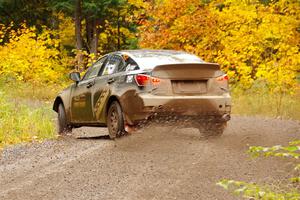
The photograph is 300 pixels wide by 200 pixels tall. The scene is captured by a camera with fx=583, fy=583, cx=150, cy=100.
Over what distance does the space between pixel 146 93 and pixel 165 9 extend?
1264 centimetres

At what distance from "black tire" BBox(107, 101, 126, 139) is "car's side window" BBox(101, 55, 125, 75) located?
0.72m

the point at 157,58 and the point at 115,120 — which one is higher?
the point at 157,58

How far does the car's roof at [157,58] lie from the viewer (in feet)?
31.9

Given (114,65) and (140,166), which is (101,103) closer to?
(114,65)

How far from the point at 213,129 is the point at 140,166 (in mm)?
2704

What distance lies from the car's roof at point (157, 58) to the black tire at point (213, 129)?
116 centimetres

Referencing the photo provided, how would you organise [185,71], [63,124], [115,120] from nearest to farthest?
1. [185,71]
2. [115,120]
3. [63,124]

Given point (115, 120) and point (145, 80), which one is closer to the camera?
point (145, 80)

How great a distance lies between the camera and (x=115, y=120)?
9898mm

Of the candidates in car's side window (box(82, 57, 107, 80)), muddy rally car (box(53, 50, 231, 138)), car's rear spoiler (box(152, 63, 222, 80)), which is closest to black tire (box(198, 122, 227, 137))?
muddy rally car (box(53, 50, 231, 138))

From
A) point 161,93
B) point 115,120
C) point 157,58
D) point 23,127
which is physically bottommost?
point 23,127

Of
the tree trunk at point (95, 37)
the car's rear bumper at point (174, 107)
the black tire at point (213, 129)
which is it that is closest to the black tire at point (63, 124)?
the car's rear bumper at point (174, 107)

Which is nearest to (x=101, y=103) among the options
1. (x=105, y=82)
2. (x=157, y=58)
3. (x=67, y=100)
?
(x=105, y=82)

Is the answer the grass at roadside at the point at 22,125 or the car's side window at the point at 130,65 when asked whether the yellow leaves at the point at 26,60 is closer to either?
the grass at roadside at the point at 22,125
